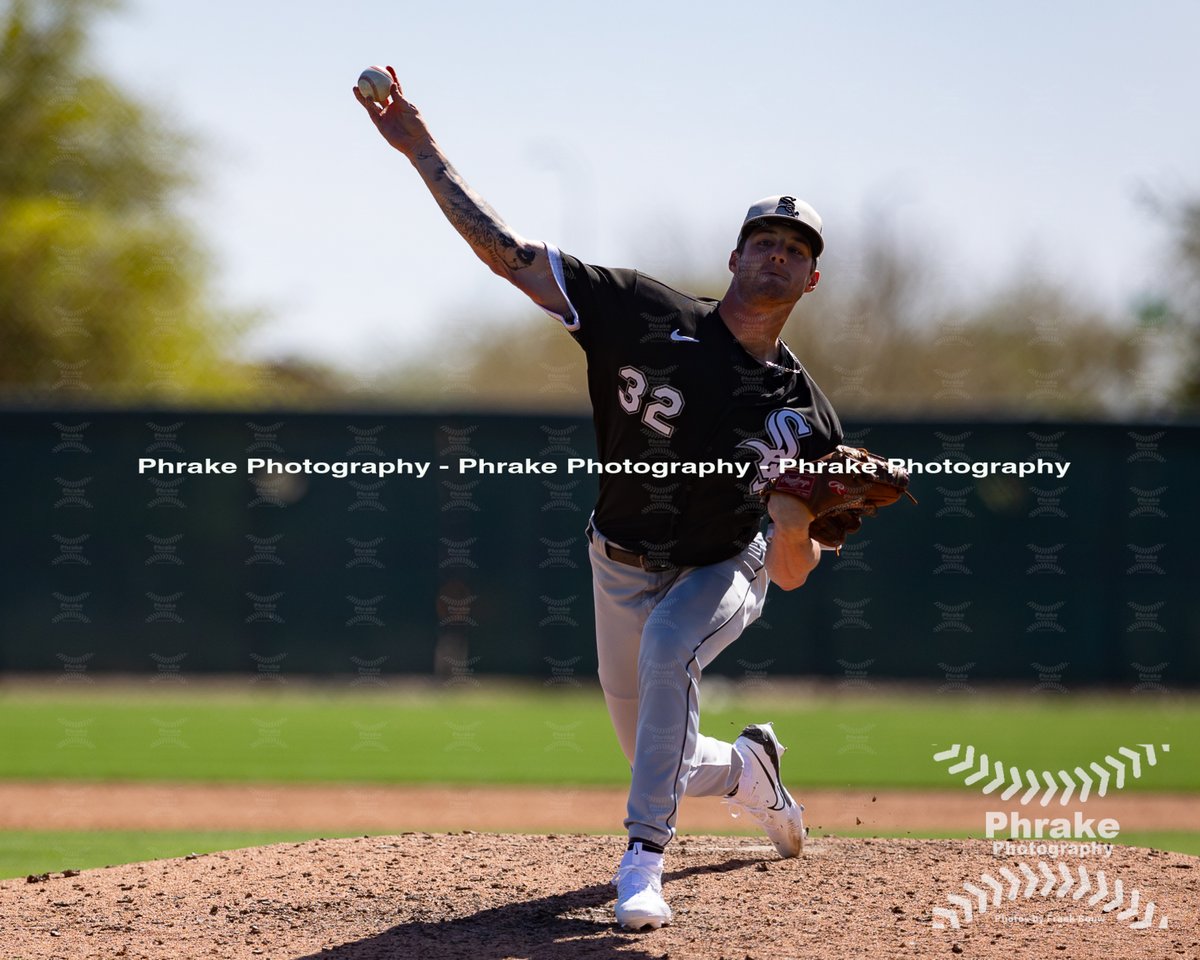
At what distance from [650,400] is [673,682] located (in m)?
0.78

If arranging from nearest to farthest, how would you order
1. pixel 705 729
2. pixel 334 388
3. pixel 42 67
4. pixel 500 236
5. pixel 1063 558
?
1. pixel 500 236
2. pixel 705 729
3. pixel 1063 558
4. pixel 42 67
5. pixel 334 388

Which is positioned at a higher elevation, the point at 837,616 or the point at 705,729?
the point at 837,616

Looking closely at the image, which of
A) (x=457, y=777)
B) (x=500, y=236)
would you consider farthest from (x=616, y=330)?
(x=457, y=777)

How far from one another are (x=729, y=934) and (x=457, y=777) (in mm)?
4593

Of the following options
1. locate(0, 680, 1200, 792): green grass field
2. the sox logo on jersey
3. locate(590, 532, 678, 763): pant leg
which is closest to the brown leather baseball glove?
the sox logo on jersey

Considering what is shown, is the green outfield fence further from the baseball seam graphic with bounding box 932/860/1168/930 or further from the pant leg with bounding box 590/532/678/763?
the pant leg with bounding box 590/532/678/763

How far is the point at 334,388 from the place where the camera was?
68.4 feet

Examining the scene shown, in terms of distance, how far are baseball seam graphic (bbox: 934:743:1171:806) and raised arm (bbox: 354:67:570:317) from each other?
516 centimetres

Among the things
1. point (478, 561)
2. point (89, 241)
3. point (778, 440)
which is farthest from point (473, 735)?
point (89, 241)

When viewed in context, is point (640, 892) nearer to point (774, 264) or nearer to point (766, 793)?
point (766, 793)

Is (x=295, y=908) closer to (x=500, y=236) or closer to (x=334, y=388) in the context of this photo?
(x=500, y=236)

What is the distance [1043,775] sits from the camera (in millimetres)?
7984

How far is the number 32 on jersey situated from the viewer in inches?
153

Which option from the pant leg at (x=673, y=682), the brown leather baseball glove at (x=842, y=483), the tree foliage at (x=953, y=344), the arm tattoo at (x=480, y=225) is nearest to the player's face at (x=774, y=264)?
the brown leather baseball glove at (x=842, y=483)
